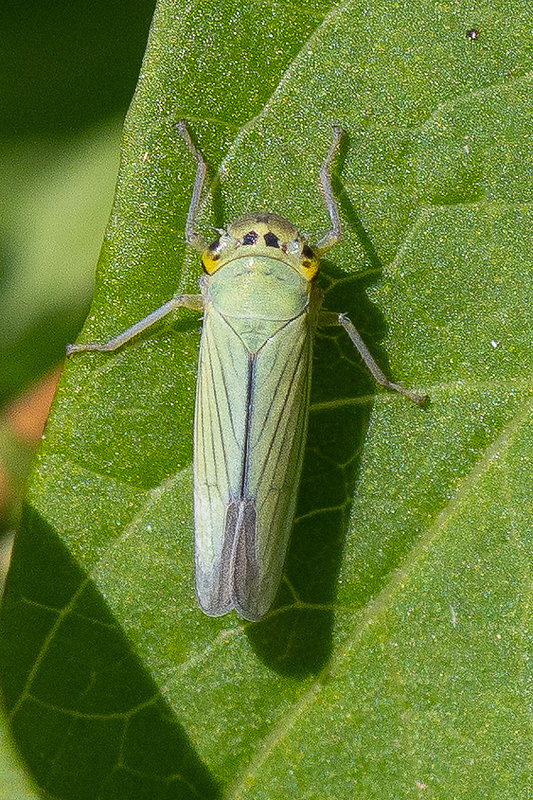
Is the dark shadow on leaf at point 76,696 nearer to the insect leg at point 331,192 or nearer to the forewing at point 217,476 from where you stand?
the forewing at point 217,476

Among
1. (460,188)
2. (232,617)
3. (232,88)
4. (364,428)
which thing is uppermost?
(232,88)

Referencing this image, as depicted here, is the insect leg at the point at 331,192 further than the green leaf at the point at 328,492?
Yes

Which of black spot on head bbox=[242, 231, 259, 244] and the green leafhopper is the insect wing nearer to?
the green leafhopper

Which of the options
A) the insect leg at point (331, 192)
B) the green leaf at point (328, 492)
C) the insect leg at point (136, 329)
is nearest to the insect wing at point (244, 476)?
the green leaf at point (328, 492)

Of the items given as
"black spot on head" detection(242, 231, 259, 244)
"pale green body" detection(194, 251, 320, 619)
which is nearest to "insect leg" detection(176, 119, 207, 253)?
"black spot on head" detection(242, 231, 259, 244)

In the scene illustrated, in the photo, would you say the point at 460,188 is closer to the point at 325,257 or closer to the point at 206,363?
the point at 325,257

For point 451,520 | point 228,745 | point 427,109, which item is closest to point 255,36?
point 427,109
